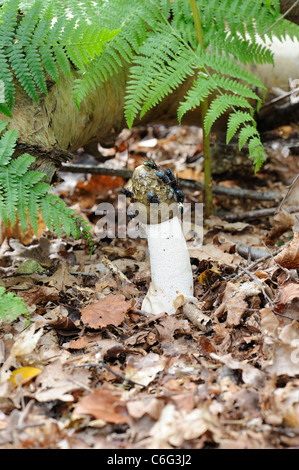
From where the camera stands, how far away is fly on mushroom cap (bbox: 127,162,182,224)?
117 inches

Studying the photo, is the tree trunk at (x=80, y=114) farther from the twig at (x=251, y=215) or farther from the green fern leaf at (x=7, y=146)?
the twig at (x=251, y=215)

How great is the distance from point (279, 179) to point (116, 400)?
439 cm

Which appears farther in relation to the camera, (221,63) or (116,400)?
(221,63)

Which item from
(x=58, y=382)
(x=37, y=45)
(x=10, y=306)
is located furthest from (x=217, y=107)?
(x=58, y=382)

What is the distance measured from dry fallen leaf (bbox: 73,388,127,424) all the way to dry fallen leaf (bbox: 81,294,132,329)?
0.80 meters

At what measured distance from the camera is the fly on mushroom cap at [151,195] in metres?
2.97

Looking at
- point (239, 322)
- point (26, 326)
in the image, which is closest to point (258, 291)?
point (239, 322)

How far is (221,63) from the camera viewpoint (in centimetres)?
377

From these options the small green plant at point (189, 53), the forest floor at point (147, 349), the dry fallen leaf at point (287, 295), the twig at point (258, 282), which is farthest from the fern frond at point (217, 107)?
the dry fallen leaf at point (287, 295)

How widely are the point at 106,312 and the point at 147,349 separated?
1.42 feet

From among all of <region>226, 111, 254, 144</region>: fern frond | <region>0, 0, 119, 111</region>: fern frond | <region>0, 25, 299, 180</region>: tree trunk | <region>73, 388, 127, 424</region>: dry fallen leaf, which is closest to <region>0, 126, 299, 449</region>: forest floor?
<region>73, 388, 127, 424</region>: dry fallen leaf

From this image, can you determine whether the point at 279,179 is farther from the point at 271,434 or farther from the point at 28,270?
the point at 271,434

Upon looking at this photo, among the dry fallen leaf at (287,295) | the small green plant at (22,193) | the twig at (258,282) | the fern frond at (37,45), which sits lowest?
the twig at (258,282)
